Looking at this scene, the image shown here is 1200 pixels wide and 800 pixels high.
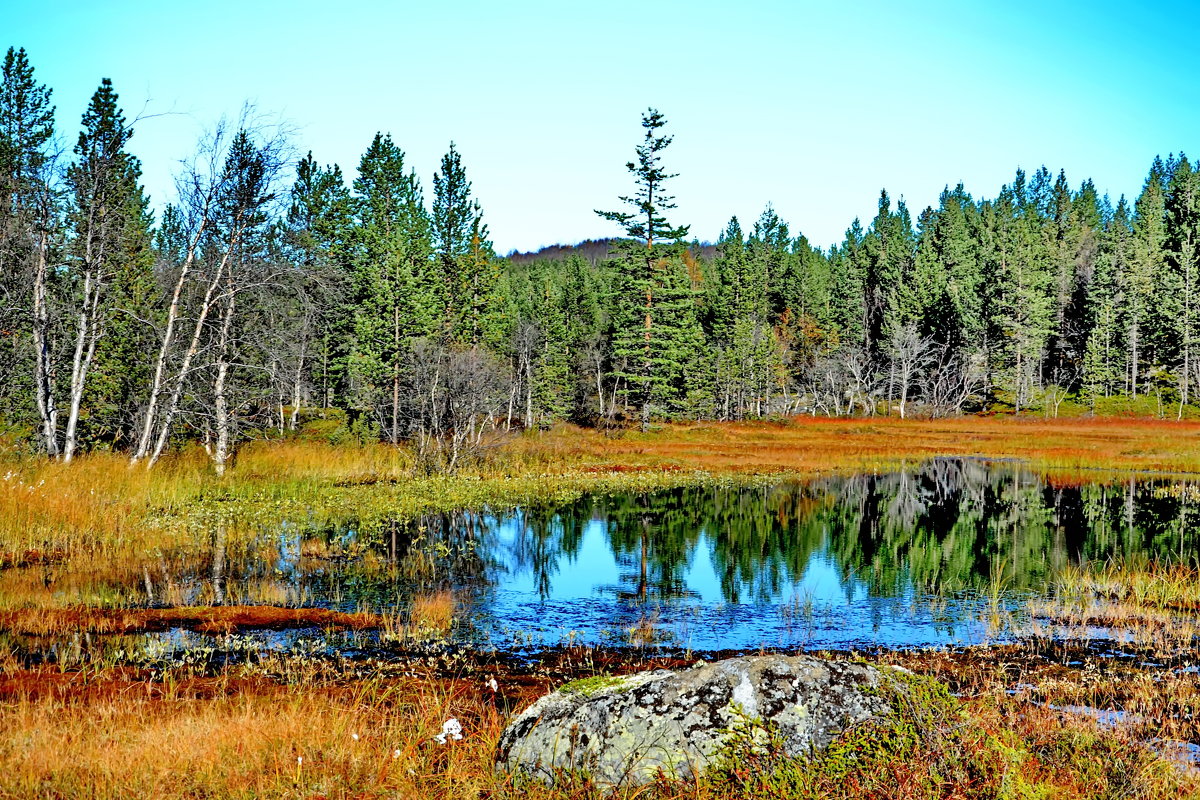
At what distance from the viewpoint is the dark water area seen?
13.3m

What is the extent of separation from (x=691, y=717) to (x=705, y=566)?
14282 millimetres

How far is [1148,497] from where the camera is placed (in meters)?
30.8

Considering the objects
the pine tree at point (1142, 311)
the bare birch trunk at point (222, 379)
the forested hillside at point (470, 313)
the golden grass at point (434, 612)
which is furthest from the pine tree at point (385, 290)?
the pine tree at point (1142, 311)

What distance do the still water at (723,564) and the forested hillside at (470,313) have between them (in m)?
8.15

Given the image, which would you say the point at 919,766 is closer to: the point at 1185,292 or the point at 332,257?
the point at 332,257

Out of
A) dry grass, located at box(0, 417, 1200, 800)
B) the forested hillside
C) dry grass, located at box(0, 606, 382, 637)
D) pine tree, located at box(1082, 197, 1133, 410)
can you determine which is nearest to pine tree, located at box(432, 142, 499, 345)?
the forested hillside

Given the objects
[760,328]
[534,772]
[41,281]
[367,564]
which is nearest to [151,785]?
[534,772]

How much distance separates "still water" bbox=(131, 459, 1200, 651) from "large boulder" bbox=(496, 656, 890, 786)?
6.62 metres

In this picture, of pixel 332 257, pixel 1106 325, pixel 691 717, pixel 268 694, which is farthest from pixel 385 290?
pixel 1106 325

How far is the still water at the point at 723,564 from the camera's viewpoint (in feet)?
44.4

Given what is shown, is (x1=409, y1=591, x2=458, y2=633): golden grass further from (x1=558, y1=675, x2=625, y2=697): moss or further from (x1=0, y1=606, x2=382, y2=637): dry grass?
(x1=558, y1=675, x2=625, y2=697): moss

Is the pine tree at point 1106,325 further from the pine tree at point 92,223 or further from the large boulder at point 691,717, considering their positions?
the large boulder at point 691,717

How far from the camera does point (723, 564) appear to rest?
1927 cm

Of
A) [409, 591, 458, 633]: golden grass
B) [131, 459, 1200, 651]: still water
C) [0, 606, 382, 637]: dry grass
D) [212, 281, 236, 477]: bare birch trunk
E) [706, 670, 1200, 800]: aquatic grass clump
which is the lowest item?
[131, 459, 1200, 651]: still water
